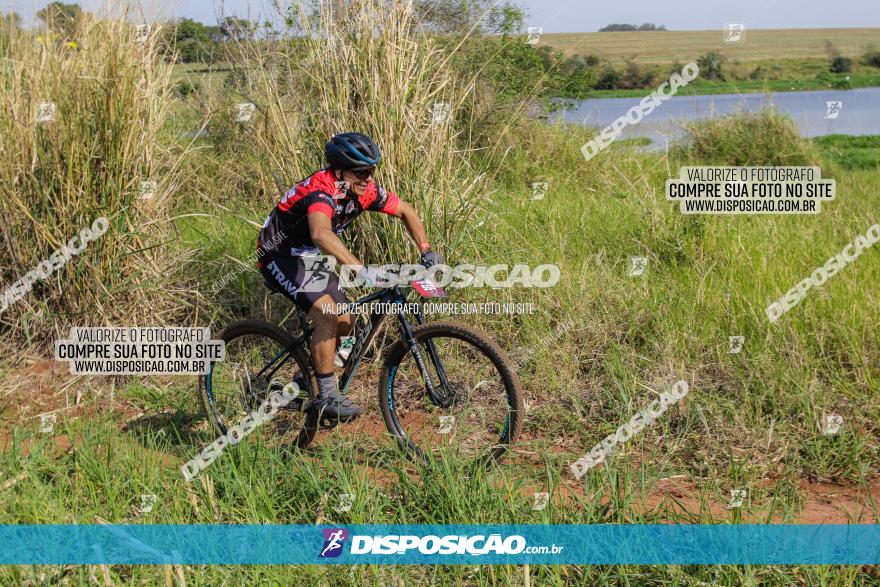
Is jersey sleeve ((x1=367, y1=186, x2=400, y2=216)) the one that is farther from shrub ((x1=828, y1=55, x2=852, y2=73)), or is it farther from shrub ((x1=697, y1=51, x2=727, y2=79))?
shrub ((x1=828, y1=55, x2=852, y2=73))

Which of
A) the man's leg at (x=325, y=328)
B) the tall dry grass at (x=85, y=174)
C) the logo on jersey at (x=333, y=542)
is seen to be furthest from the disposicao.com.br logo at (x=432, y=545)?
the tall dry grass at (x=85, y=174)

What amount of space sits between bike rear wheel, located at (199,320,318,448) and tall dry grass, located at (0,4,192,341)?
116cm

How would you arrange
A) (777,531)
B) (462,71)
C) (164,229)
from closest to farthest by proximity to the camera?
(777,531) → (164,229) → (462,71)

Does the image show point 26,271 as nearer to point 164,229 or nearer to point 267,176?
point 164,229

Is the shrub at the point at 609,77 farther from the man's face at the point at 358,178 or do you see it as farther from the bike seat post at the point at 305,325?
the bike seat post at the point at 305,325

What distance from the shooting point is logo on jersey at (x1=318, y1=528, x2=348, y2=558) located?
377 centimetres

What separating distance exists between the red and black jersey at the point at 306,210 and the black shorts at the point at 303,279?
0.06m

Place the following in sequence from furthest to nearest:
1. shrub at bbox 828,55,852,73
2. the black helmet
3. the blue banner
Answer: shrub at bbox 828,55,852,73, the black helmet, the blue banner

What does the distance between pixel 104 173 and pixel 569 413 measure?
3983mm

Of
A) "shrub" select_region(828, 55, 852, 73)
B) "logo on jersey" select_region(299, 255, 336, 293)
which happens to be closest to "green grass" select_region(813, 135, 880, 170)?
"logo on jersey" select_region(299, 255, 336, 293)

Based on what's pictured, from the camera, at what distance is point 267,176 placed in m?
8.04

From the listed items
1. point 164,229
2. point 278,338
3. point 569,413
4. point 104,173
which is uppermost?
point 104,173

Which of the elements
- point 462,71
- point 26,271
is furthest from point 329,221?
point 462,71

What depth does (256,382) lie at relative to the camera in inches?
206
